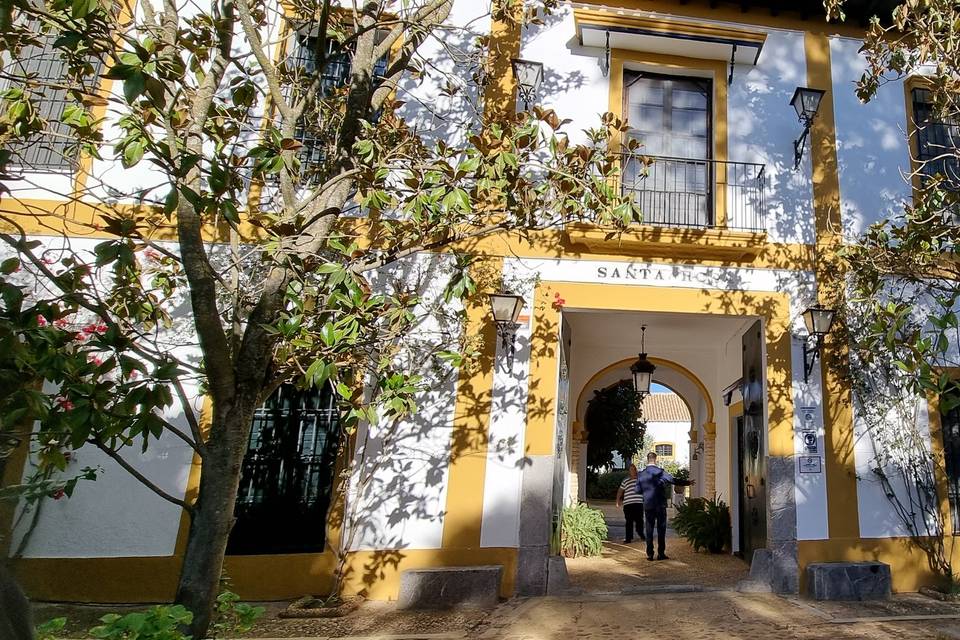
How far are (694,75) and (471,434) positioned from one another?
5.28 m

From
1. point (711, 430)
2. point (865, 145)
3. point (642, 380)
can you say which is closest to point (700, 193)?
point (865, 145)

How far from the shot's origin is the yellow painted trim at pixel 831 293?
20.1 feet

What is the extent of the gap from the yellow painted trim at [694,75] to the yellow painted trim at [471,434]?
276cm

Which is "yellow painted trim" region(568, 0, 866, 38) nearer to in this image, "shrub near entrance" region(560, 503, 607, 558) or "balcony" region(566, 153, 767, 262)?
"balcony" region(566, 153, 767, 262)

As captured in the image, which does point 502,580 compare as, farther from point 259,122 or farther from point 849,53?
point 849,53

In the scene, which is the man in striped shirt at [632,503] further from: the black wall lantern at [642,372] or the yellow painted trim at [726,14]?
the yellow painted trim at [726,14]

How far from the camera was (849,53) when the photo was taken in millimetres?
7289

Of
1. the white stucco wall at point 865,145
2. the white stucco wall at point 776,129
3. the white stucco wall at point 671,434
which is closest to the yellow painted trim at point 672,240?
the white stucco wall at point 776,129

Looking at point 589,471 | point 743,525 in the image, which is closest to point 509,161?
point 743,525

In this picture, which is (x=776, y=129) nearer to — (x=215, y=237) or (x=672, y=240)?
(x=672, y=240)

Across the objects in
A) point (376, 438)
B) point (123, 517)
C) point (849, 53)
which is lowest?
point (123, 517)

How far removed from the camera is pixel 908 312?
534cm

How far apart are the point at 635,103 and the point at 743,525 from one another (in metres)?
5.76

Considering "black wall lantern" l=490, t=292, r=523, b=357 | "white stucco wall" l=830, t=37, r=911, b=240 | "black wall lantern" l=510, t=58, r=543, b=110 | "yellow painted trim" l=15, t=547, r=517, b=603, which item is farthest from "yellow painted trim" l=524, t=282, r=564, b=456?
"white stucco wall" l=830, t=37, r=911, b=240
